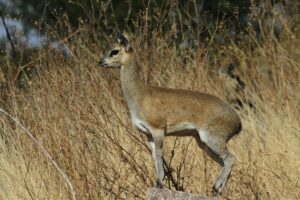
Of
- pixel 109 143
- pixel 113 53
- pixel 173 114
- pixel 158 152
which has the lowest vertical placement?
pixel 109 143

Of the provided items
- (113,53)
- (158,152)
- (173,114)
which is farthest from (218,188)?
(113,53)

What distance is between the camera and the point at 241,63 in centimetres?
1305

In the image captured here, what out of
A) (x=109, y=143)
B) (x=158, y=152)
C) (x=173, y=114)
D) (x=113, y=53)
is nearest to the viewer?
(x=158, y=152)

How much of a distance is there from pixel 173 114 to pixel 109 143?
1809mm

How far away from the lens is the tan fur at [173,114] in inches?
296

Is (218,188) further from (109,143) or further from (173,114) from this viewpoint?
(109,143)

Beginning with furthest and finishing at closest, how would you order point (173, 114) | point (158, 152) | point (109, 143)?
point (109, 143)
point (173, 114)
point (158, 152)

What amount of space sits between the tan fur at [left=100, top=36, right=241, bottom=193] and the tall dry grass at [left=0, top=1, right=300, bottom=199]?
67 cm

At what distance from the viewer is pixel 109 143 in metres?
9.24

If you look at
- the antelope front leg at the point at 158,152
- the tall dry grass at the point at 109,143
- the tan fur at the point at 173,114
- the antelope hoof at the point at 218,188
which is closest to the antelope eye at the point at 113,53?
the tan fur at the point at 173,114

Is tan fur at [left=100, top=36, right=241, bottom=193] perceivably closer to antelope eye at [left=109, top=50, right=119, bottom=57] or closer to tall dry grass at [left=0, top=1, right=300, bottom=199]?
antelope eye at [left=109, top=50, right=119, bottom=57]

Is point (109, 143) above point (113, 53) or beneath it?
beneath

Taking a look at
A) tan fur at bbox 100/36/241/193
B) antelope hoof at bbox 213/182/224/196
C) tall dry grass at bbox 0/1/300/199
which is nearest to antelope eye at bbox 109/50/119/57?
tan fur at bbox 100/36/241/193

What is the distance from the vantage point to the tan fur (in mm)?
7527
